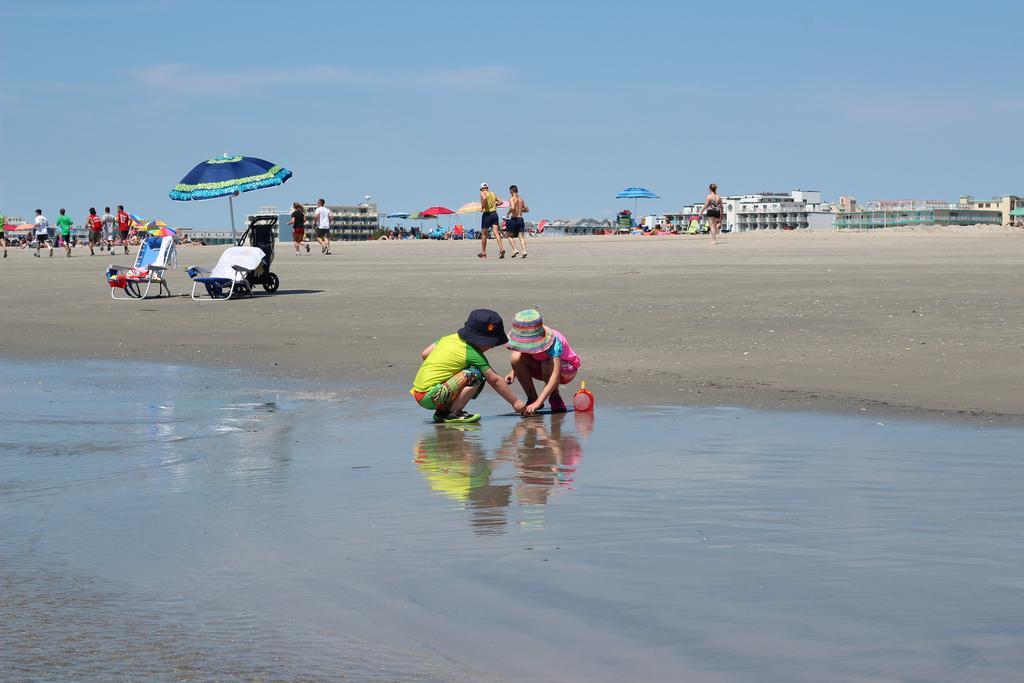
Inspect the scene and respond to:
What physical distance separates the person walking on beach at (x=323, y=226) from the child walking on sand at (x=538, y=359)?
24.7m

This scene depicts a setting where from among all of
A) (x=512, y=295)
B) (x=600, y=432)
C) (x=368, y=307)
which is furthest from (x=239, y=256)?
(x=600, y=432)

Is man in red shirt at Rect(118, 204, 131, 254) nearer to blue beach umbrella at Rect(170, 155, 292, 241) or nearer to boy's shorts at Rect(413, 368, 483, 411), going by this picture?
blue beach umbrella at Rect(170, 155, 292, 241)

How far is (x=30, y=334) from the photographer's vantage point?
15781 mm

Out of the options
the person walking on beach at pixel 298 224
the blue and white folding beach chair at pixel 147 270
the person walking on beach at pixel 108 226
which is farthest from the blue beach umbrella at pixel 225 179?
the person walking on beach at pixel 108 226

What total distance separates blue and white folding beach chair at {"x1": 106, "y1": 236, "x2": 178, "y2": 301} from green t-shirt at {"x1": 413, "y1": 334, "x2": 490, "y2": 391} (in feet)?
37.5

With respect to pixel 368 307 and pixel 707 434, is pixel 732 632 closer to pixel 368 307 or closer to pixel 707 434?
pixel 707 434

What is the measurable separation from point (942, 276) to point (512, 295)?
19.1 ft

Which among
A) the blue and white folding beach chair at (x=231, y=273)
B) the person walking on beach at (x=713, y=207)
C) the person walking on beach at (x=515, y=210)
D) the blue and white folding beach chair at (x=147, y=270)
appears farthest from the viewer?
the person walking on beach at (x=713, y=207)

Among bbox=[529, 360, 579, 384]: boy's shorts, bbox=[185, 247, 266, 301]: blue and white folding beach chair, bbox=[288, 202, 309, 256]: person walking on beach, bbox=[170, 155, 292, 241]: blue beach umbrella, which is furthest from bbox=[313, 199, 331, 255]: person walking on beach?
bbox=[529, 360, 579, 384]: boy's shorts

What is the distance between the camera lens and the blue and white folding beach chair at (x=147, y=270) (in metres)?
19.7

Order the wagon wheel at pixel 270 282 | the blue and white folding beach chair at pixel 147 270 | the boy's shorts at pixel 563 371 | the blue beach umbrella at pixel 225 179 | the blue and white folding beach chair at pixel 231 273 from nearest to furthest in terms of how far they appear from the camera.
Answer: the boy's shorts at pixel 563 371
the blue and white folding beach chair at pixel 231 273
the blue and white folding beach chair at pixel 147 270
the wagon wheel at pixel 270 282
the blue beach umbrella at pixel 225 179

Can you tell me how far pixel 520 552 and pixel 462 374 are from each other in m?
3.74

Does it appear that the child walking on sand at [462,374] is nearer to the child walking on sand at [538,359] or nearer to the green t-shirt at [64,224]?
the child walking on sand at [538,359]

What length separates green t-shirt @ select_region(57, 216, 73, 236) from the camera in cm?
3816
